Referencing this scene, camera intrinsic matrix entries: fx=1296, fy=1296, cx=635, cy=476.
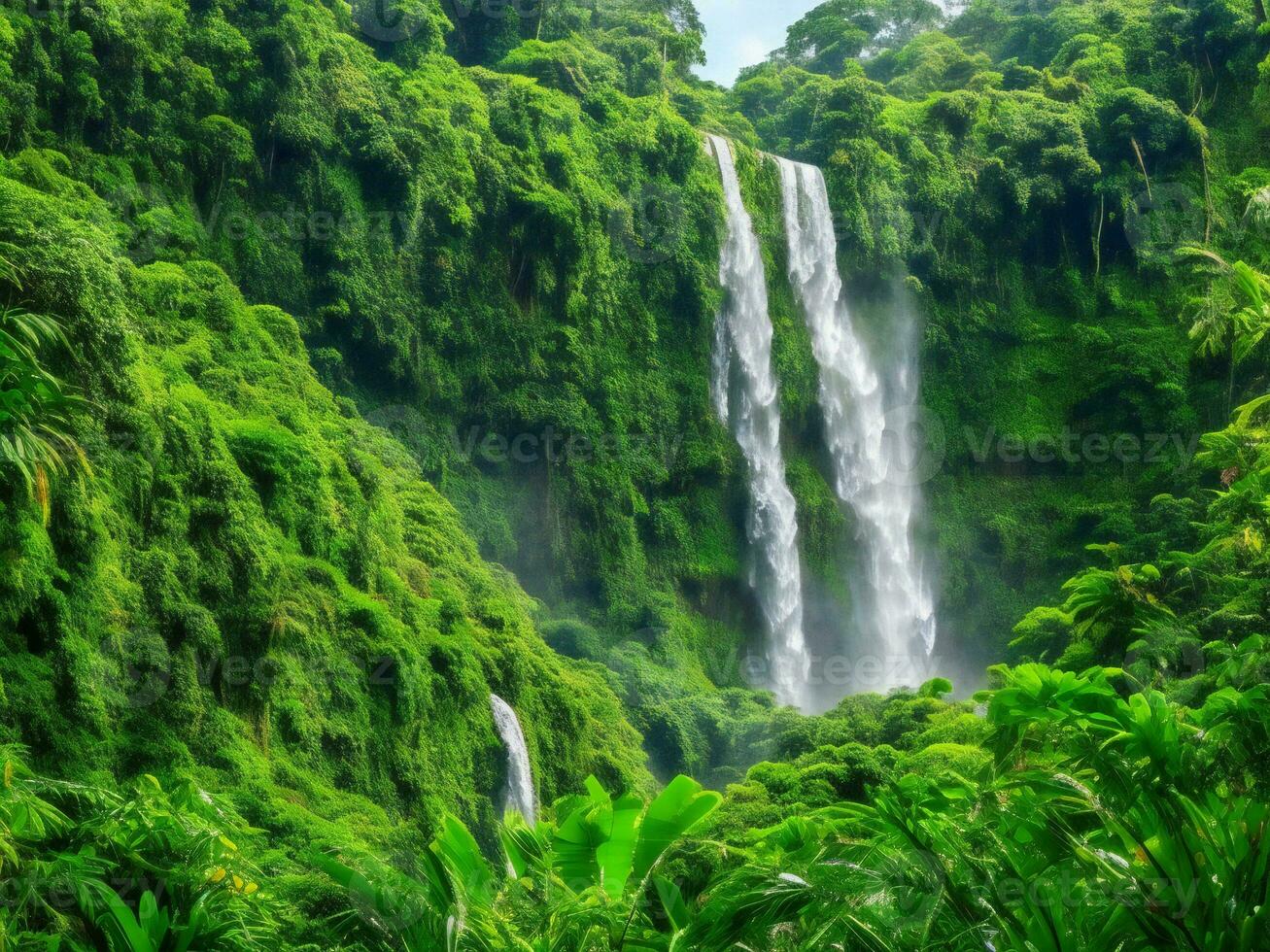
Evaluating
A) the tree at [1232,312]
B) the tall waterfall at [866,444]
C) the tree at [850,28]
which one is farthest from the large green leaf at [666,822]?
the tree at [850,28]

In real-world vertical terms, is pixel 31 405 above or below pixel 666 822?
above

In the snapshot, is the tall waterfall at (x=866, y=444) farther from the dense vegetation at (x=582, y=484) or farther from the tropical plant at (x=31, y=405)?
the tropical plant at (x=31, y=405)

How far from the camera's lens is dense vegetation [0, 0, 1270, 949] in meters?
5.84

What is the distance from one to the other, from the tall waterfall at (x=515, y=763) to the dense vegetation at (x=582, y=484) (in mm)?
403

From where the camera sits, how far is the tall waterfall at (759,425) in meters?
28.9

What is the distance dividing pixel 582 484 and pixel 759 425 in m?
5.43

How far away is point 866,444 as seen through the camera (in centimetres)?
3180

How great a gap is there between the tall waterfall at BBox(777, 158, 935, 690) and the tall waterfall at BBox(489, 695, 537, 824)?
1480 centimetres

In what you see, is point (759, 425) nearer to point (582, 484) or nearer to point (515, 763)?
point (582, 484)

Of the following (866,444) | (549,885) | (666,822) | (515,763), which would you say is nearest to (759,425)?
(866,444)

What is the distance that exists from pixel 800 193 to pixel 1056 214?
7798mm

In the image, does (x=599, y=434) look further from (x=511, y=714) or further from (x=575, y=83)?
(x=511, y=714)

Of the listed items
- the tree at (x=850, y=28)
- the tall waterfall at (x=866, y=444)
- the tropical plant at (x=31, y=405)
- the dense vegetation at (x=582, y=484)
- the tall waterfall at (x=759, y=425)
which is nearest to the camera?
the dense vegetation at (x=582, y=484)

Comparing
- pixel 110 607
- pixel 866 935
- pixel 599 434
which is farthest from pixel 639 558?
pixel 866 935
